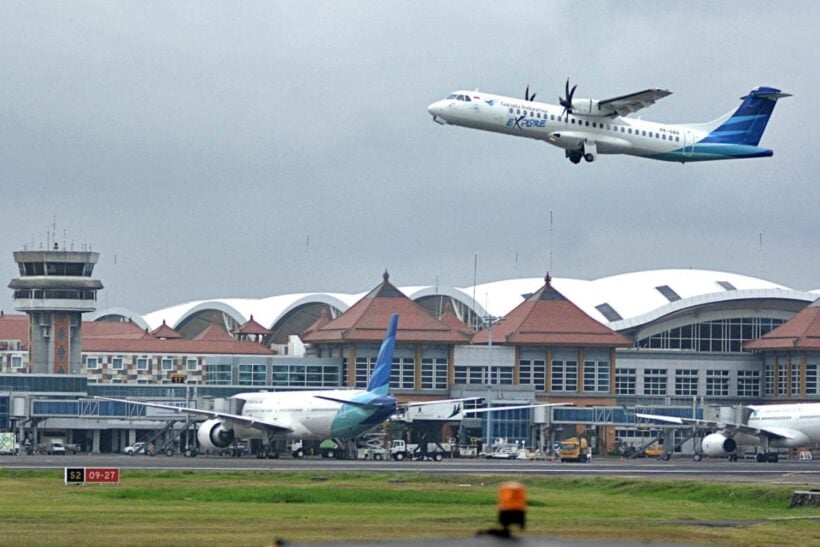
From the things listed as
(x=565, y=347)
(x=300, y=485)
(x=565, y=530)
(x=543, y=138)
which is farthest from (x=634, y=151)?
(x=565, y=347)

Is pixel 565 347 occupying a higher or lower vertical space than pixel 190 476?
higher

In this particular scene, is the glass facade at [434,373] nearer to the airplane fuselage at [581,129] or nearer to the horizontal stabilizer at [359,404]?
the horizontal stabilizer at [359,404]

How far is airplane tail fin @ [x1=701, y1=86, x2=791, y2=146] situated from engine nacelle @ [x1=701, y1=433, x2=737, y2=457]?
5287 cm

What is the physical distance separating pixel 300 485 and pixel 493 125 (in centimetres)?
2182

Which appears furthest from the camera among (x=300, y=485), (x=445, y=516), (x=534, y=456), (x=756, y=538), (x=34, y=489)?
(x=534, y=456)

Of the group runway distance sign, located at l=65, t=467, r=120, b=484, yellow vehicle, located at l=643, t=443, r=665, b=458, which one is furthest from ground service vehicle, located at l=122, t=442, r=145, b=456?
runway distance sign, located at l=65, t=467, r=120, b=484

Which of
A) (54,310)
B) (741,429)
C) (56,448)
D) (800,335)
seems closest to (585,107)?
(741,429)

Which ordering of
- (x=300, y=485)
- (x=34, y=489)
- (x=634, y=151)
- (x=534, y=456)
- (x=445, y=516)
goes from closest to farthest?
(x=445, y=516)
(x=34, y=489)
(x=300, y=485)
(x=634, y=151)
(x=534, y=456)

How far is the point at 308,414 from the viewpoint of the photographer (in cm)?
14150

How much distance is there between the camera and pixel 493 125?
95812 mm

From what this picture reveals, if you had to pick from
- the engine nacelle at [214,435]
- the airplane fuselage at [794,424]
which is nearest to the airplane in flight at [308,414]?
the engine nacelle at [214,435]

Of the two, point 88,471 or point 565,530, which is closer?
point 565,530

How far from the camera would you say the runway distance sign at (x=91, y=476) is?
92.2 metres

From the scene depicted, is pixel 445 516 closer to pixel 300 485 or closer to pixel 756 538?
pixel 756 538
